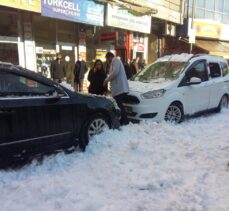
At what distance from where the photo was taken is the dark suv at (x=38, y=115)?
436 centimetres

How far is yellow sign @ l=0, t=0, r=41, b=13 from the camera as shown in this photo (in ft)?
29.8

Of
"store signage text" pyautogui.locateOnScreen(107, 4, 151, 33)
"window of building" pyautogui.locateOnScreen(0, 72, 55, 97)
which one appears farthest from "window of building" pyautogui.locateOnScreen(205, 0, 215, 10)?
"window of building" pyautogui.locateOnScreen(0, 72, 55, 97)

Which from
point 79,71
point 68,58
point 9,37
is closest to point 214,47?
point 68,58

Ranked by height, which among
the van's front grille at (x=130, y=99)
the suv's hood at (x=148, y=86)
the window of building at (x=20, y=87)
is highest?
the window of building at (x=20, y=87)

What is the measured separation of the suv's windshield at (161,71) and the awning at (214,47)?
1343 cm

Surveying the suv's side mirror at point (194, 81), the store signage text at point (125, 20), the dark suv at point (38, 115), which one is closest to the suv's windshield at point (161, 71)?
the suv's side mirror at point (194, 81)

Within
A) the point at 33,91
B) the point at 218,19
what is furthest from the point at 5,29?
the point at 218,19

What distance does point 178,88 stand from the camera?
7676mm

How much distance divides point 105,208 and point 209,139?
3.43 m

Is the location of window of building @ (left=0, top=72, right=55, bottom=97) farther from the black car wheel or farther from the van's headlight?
the van's headlight

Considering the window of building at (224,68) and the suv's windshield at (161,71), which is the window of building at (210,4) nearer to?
the window of building at (224,68)

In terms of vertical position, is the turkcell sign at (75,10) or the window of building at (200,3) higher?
the window of building at (200,3)

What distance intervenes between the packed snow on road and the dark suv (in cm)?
28

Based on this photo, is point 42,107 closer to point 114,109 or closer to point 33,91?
point 33,91
